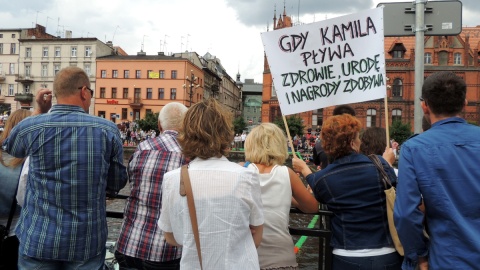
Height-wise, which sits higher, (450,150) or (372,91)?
(372,91)

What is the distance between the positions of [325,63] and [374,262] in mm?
1905

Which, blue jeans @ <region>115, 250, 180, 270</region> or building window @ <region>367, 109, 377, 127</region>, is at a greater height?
building window @ <region>367, 109, 377, 127</region>

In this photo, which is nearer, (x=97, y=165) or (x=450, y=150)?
(x=450, y=150)

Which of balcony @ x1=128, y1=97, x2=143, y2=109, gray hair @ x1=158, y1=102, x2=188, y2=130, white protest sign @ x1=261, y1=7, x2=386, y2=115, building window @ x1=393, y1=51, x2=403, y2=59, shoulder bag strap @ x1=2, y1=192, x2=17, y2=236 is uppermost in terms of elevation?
building window @ x1=393, y1=51, x2=403, y2=59

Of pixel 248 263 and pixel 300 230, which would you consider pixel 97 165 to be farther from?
pixel 300 230

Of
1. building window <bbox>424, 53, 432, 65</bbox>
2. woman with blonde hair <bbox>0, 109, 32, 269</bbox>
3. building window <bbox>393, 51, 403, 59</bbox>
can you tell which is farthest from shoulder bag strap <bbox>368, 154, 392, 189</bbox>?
building window <bbox>393, 51, 403, 59</bbox>

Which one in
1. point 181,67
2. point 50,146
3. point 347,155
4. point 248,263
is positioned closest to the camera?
point 248,263

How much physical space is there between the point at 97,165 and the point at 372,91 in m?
2.49

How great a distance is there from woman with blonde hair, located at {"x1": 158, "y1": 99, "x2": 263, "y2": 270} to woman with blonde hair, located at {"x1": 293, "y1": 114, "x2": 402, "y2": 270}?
696 mm

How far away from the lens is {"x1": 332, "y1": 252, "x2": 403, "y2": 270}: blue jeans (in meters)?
2.59

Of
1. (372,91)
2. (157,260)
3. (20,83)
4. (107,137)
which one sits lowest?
(157,260)

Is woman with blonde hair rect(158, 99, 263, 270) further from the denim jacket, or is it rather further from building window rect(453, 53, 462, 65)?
building window rect(453, 53, 462, 65)

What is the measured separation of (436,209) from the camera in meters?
2.13

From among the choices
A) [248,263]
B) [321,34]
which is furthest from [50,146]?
[321,34]
